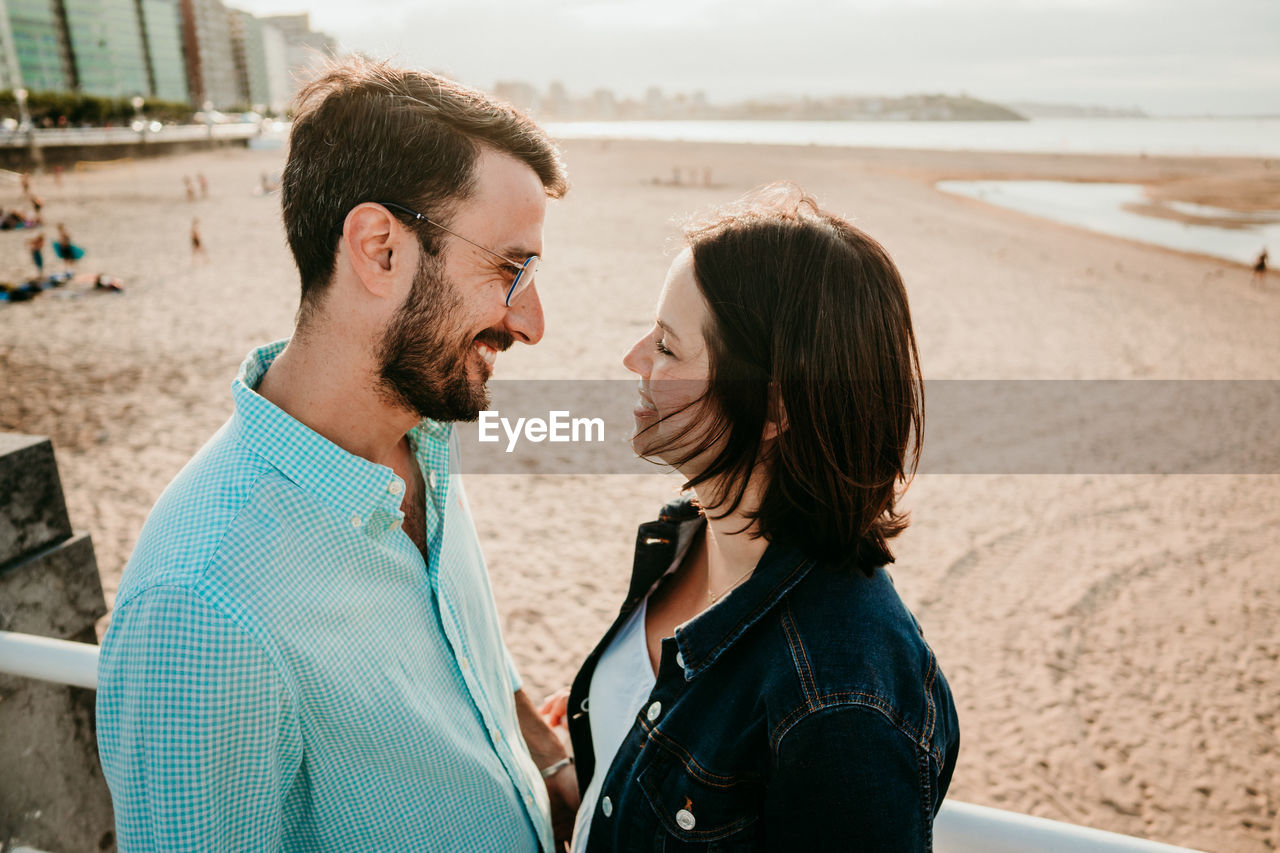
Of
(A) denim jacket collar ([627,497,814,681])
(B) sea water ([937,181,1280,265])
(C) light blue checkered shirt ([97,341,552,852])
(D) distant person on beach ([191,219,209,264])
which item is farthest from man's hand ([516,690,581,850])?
(B) sea water ([937,181,1280,265])

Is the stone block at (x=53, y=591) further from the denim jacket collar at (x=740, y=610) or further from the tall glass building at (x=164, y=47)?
the tall glass building at (x=164, y=47)

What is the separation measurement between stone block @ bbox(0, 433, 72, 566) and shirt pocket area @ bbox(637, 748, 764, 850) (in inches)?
69.5

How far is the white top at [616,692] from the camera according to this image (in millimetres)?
1936

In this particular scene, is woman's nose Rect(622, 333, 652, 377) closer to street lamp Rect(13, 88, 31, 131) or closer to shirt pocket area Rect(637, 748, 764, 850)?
shirt pocket area Rect(637, 748, 764, 850)

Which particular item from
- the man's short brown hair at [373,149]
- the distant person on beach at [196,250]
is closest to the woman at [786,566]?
the man's short brown hair at [373,149]

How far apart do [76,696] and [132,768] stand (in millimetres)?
1346

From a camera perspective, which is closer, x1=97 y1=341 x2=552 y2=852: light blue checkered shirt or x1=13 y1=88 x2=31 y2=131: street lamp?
x1=97 y1=341 x2=552 y2=852: light blue checkered shirt

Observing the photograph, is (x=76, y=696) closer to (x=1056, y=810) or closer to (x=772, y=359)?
(x=772, y=359)

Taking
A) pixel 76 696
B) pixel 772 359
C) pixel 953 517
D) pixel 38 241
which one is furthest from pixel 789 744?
pixel 38 241

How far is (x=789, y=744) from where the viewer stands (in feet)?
4.51

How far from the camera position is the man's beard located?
69.9 inches

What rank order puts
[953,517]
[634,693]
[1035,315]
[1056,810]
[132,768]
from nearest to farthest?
[132,768]
[634,693]
[1056,810]
[953,517]
[1035,315]

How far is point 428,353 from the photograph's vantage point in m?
1.80

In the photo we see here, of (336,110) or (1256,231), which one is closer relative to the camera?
(336,110)
